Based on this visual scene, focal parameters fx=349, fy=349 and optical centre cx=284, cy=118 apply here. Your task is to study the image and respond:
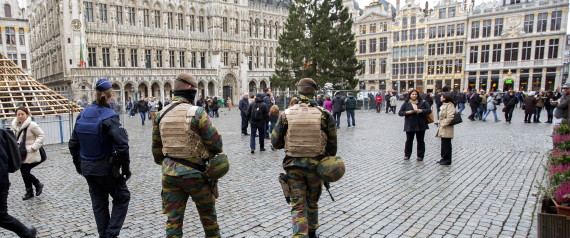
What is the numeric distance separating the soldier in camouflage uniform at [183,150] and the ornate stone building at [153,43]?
106 ft

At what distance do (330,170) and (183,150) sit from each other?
1391mm

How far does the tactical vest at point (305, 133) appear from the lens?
3.45 metres

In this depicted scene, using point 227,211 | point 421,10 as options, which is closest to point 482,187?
point 227,211

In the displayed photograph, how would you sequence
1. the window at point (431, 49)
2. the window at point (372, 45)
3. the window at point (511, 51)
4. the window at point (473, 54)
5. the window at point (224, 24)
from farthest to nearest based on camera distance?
the window at point (372, 45) < the window at point (431, 49) < the window at point (473, 54) < the window at point (511, 51) < the window at point (224, 24)

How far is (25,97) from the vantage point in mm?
13609

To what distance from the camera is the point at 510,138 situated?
36.7 feet

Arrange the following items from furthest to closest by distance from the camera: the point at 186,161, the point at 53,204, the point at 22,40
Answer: the point at 22,40 < the point at 53,204 < the point at 186,161

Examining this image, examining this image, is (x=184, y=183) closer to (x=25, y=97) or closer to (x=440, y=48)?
(x=25, y=97)

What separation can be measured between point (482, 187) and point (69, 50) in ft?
119

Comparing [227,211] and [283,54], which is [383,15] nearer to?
[283,54]

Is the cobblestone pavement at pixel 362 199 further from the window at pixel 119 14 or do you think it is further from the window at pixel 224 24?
the window at pixel 224 24

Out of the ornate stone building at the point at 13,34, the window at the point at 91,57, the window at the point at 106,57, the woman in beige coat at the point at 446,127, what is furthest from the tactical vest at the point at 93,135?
the ornate stone building at the point at 13,34

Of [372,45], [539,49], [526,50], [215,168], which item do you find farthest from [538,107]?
[372,45]

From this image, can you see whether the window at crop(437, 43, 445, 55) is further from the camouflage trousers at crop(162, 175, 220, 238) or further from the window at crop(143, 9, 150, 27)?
the camouflage trousers at crop(162, 175, 220, 238)
